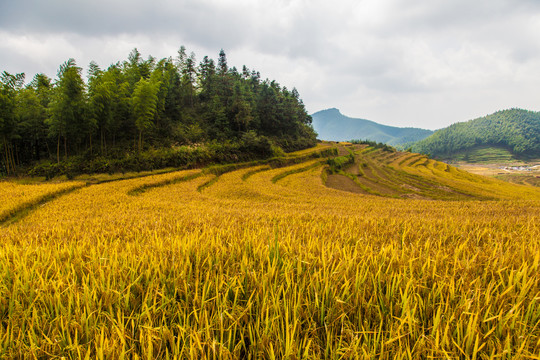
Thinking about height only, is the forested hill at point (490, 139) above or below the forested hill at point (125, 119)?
above

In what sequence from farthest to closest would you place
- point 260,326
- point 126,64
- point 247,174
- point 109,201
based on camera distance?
point 126,64 → point 247,174 → point 109,201 → point 260,326

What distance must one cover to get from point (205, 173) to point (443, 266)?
2119 cm

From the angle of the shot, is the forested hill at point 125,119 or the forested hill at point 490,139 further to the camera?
the forested hill at point 490,139

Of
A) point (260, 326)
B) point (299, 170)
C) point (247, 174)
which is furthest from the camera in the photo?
point (299, 170)

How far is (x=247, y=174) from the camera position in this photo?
23.3 meters

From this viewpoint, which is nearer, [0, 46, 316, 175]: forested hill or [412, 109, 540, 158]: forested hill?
[0, 46, 316, 175]: forested hill

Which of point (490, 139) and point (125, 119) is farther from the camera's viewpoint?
point (490, 139)

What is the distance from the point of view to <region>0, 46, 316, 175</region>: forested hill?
59.5 ft

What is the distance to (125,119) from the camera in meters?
24.2

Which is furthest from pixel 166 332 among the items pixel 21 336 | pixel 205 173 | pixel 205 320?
pixel 205 173

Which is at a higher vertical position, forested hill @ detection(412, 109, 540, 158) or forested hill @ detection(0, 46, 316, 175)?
forested hill @ detection(412, 109, 540, 158)

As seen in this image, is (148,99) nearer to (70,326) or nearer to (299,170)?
(299,170)

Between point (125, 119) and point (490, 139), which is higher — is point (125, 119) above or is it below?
below

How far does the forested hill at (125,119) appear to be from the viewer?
1814 centimetres
